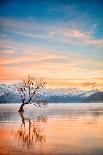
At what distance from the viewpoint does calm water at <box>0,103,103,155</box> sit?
13.6 ft

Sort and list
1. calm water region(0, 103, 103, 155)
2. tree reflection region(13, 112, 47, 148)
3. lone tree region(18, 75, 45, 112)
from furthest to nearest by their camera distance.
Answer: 1. lone tree region(18, 75, 45, 112)
2. tree reflection region(13, 112, 47, 148)
3. calm water region(0, 103, 103, 155)

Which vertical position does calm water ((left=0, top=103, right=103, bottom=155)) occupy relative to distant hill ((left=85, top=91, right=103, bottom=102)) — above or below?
below

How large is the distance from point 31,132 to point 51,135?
0.27 meters

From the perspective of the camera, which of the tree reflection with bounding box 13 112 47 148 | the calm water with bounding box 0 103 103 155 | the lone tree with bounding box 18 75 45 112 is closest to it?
the calm water with bounding box 0 103 103 155

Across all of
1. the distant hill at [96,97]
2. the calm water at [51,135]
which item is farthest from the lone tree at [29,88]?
the distant hill at [96,97]

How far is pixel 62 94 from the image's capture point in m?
5.28

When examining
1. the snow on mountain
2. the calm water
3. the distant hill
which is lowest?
the calm water

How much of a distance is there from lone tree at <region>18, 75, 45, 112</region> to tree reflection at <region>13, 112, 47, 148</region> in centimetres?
42

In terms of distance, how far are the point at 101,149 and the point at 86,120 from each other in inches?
49.3

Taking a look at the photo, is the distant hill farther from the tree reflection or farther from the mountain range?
the tree reflection

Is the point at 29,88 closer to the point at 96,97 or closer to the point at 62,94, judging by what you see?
the point at 62,94

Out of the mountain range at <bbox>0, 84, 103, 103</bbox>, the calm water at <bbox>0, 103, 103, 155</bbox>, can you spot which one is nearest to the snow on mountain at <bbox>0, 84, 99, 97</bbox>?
the mountain range at <bbox>0, 84, 103, 103</bbox>

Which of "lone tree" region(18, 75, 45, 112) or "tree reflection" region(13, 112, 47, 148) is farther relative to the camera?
"lone tree" region(18, 75, 45, 112)

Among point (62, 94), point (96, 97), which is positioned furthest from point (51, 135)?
point (96, 97)
